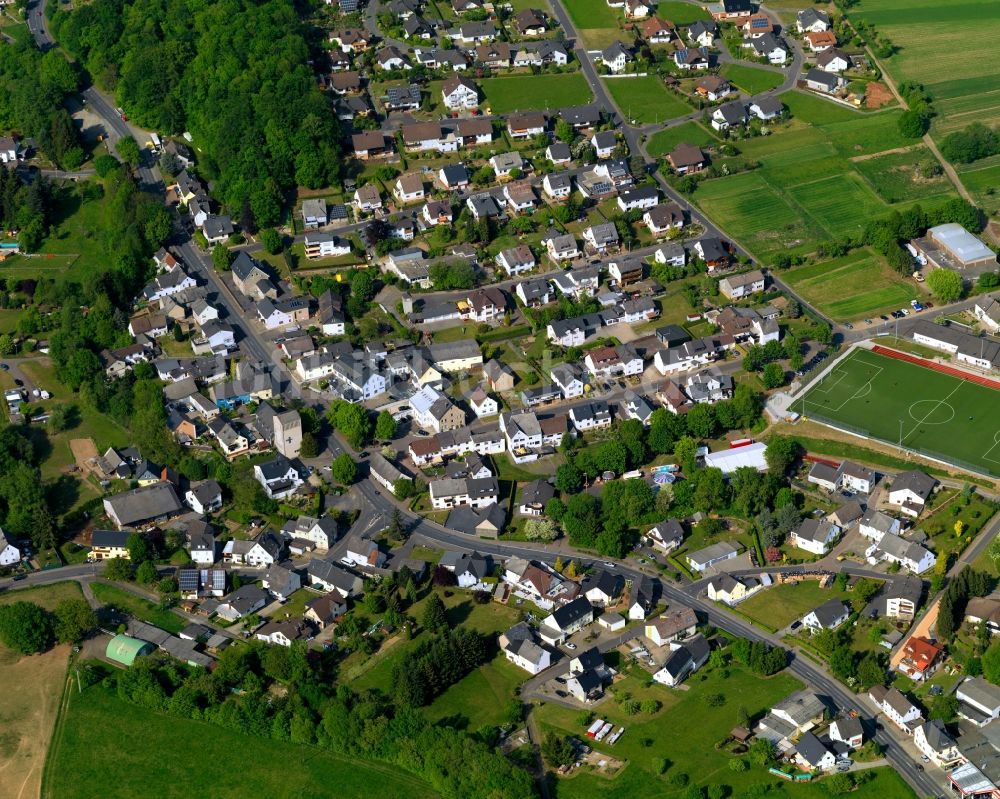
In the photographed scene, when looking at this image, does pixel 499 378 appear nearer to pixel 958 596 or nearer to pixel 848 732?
pixel 958 596

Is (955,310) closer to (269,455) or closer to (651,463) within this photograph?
(651,463)

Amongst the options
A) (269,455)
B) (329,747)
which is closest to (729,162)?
(269,455)

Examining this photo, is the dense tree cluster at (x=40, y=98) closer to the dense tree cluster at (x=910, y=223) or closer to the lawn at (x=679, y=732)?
the dense tree cluster at (x=910, y=223)

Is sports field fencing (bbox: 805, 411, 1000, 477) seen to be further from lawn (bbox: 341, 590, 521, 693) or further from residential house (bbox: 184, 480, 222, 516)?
residential house (bbox: 184, 480, 222, 516)

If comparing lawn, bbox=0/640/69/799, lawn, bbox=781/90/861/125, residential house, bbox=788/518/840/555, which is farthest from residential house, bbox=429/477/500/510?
lawn, bbox=781/90/861/125

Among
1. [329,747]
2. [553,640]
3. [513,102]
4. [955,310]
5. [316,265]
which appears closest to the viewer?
[329,747]

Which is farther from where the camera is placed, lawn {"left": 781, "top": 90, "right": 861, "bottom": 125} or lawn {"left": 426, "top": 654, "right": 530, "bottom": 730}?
lawn {"left": 781, "top": 90, "right": 861, "bottom": 125}
